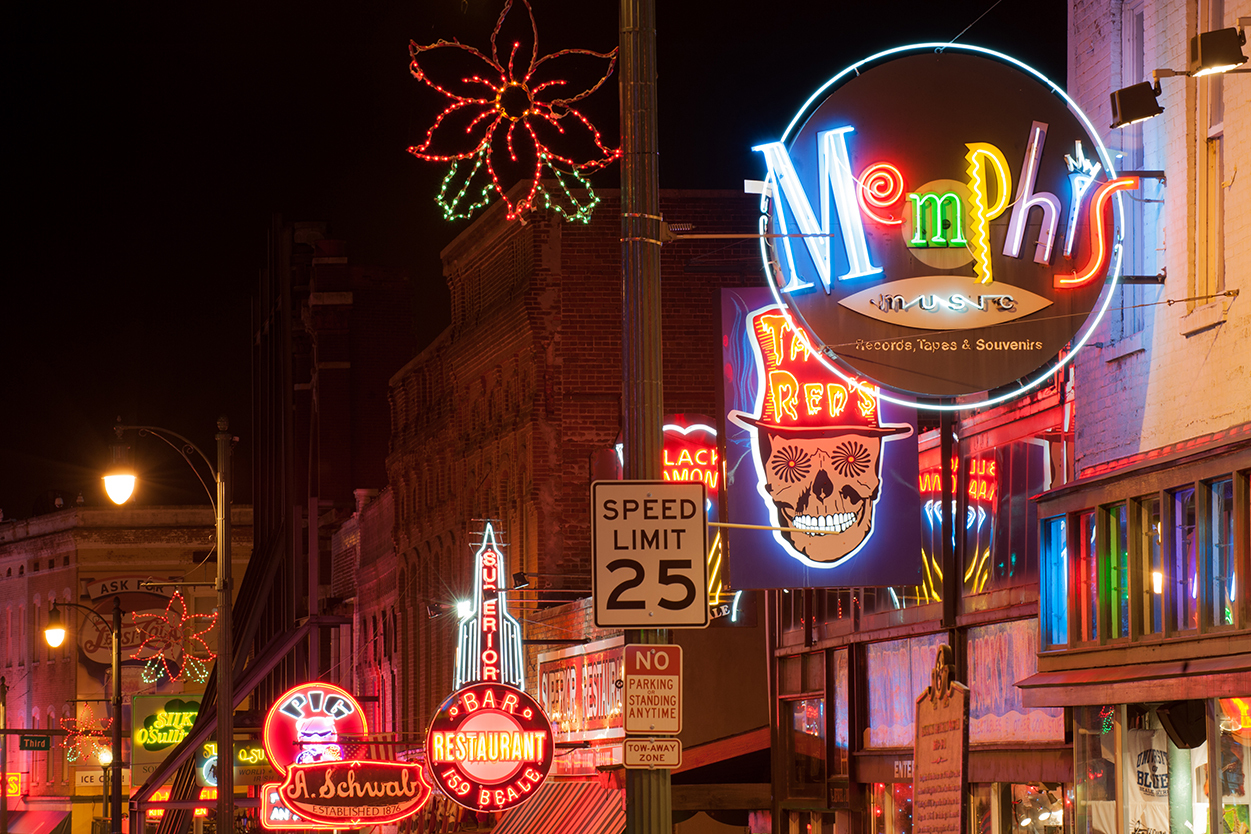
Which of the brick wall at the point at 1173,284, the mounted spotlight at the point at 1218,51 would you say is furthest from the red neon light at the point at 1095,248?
the mounted spotlight at the point at 1218,51

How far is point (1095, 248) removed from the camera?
548 inches

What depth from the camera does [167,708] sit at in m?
54.7

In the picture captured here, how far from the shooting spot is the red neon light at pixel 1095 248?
45.1 ft

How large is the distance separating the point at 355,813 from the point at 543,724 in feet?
9.01

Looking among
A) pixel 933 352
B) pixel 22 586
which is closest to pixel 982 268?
pixel 933 352

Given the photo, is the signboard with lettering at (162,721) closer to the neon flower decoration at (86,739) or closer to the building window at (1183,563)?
the neon flower decoration at (86,739)

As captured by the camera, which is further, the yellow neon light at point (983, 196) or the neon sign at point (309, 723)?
the neon sign at point (309, 723)

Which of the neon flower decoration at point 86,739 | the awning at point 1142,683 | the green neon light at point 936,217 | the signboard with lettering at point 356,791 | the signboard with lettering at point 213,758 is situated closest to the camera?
the awning at point 1142,683

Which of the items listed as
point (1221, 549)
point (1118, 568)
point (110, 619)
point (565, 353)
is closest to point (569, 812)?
point (565, 353)

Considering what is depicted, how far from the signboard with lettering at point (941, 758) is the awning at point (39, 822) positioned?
68394 mm

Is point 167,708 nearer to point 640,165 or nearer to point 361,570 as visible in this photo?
point 361,570

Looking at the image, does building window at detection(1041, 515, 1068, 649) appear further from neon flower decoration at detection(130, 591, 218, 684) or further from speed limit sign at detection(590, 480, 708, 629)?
neon flower decoration at detection(130, 591, 218, 684)

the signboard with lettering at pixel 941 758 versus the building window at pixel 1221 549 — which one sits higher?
the building window at pixel 1221 549

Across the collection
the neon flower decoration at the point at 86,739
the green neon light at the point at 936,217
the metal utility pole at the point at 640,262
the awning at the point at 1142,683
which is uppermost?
the green neon light at the point at 936,217
